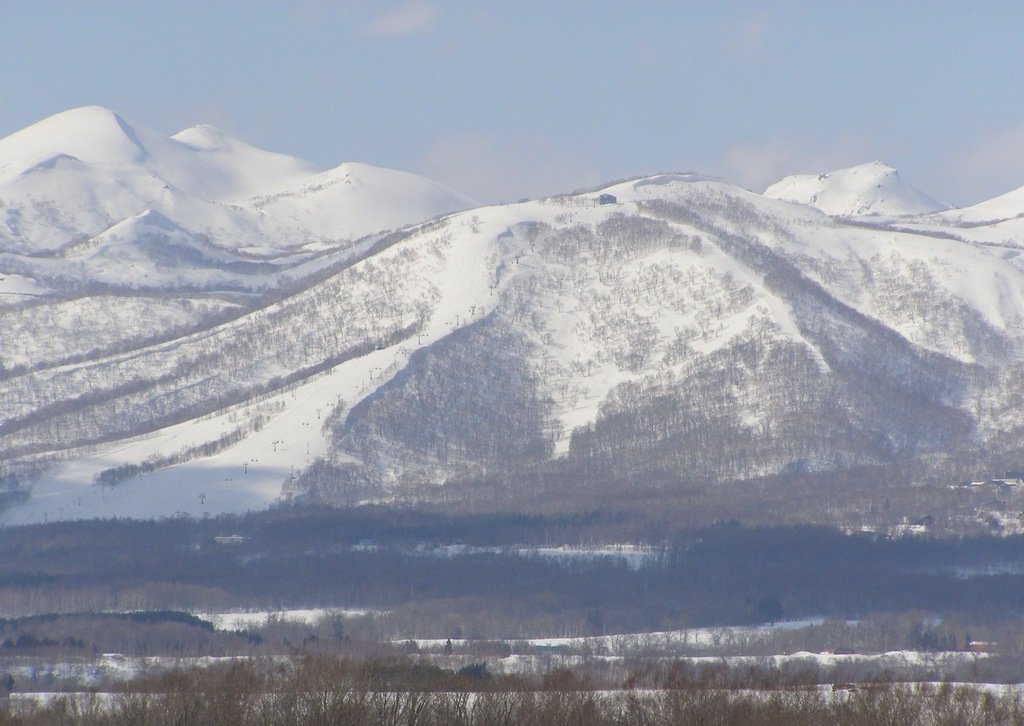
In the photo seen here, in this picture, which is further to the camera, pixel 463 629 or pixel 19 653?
pixel 463 629

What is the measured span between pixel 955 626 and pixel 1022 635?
8.58 meters

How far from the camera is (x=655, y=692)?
3836 inches

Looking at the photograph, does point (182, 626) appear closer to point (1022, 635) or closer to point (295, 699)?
point (1022, 635)

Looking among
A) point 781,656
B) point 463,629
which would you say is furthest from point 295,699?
point 463,629

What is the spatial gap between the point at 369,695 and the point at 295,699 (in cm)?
648

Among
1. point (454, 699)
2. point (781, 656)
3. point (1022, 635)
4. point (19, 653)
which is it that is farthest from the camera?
point (1022, 635)

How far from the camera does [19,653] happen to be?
158 m

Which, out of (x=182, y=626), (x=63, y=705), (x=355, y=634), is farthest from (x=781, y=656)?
(x=63, y=705)

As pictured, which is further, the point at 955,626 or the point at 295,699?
the point at 955,626

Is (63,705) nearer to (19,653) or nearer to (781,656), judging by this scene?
(19,653)

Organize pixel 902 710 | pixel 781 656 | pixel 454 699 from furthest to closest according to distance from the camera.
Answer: pixel 781 656 → pixel 454 699 → pixel 902 710

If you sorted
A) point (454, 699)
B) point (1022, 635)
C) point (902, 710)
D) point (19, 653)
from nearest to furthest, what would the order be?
1. point (902, 710)
2. point (454, 699)
3. point (19, 653)
4. point (1022, 635)

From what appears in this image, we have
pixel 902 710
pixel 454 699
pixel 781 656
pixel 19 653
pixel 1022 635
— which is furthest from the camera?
pixel 1022 635

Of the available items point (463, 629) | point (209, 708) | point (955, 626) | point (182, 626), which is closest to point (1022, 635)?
point (955, 626)
